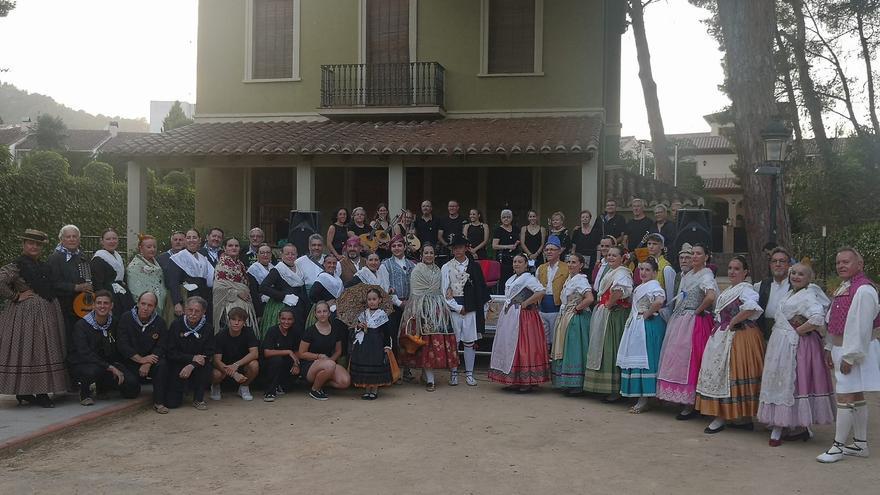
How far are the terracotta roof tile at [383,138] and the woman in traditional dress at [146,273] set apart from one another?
18.5 ft

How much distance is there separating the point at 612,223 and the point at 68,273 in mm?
6684

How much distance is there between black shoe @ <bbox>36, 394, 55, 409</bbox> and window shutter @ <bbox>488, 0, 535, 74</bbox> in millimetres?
10609

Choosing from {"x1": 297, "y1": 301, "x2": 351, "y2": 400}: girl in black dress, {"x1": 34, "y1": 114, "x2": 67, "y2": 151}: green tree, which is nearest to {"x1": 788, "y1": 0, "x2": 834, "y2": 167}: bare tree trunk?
{"x1": 297, "y1": 301, "x2": 351, "y2": 400}: girl in black dress

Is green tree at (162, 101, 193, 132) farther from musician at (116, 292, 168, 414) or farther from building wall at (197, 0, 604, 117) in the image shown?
musician at (116, 292, 168, 414)

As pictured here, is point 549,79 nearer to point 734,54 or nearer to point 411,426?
point 734,54

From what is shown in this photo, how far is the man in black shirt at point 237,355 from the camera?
27.8 ft

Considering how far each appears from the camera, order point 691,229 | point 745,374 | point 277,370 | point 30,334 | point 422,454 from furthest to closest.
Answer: point 691,229, point 277,370, point 30,334, point 745,374, point 422,454

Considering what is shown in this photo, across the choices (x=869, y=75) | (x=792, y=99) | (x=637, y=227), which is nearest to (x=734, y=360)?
(x=637, y=227)

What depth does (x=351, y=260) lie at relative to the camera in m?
9.94

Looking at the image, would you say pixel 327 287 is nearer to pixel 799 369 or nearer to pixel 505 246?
pixel 505 246

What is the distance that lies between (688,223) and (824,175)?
749 inches

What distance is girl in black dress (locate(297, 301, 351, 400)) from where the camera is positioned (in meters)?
8.74

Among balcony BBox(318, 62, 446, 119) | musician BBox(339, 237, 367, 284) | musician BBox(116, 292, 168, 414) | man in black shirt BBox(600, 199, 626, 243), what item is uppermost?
balcony BBox(318, 62, 446, 119)

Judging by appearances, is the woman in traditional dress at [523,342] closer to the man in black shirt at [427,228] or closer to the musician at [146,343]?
the man in black shirt at [427,228]
